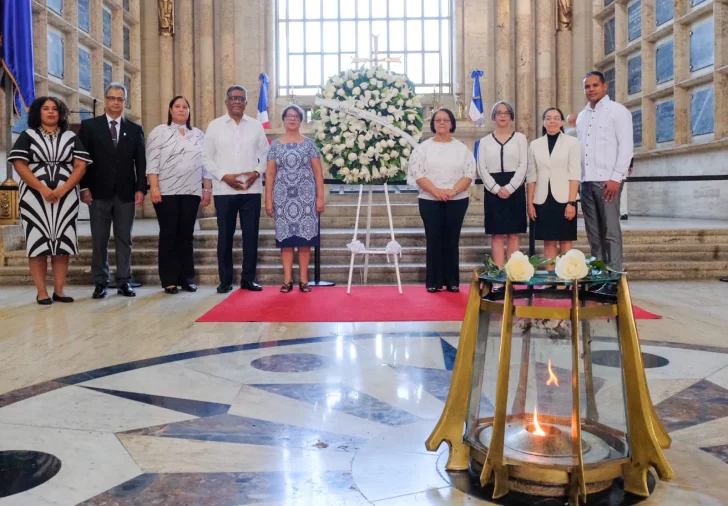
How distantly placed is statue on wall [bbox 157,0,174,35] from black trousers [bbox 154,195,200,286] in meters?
8.35

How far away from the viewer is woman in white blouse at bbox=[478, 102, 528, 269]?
17.4 feet

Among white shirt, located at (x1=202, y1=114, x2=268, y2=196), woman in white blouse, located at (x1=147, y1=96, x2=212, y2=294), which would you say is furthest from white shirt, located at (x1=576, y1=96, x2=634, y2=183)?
woman in white blouse, located at (x1=147, y1=96, x2=212, y2=294)

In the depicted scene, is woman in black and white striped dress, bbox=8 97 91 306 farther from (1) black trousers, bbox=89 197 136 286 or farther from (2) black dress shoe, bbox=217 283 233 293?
(2) black dress shoe, bbox=217 283 233 293

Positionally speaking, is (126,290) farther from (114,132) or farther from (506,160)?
(506,160)

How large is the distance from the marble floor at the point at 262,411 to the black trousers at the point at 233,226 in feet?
5.06

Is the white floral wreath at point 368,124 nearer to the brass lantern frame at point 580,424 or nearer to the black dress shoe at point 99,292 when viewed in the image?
the black dress shoe at point 99,292

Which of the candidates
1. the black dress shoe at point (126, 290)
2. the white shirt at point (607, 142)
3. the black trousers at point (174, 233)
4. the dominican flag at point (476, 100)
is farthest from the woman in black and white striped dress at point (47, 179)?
the dominican flag at point (476, 100)

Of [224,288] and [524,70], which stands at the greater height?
[524,70]

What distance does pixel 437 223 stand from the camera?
18.4 feet

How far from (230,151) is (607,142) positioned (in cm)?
290

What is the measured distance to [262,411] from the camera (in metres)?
2.39

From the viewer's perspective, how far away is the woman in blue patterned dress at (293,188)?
5625mm

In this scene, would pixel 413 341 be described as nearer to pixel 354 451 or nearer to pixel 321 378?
pixel 321 378

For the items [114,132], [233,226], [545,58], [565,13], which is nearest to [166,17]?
[545,58]
